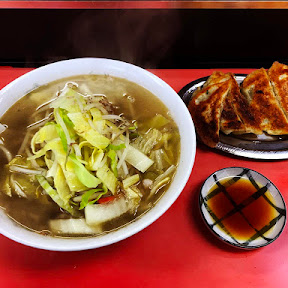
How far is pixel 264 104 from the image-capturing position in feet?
6.46

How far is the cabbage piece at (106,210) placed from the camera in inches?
53.7

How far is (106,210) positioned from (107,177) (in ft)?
0.47

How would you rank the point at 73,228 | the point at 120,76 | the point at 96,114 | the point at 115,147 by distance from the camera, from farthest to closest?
1. the point at 120,76
2. the point at 96,114
3. the point at 115,147
4. the point at 73,228

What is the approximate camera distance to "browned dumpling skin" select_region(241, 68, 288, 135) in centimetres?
190

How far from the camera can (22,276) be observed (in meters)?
1.46

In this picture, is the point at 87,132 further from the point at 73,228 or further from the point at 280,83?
the point at 280,83

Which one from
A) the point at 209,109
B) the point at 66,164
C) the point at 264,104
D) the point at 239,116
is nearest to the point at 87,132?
the point at 66,164

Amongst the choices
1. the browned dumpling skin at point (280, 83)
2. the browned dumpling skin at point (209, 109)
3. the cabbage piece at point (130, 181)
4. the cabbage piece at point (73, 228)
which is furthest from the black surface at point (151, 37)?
the cabbage piece at point (73, 228)

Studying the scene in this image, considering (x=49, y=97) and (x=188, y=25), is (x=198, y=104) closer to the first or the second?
(x=188, y=25)

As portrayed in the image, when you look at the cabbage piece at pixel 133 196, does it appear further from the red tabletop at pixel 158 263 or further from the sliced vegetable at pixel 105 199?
the red tabletop at pixel 158 263

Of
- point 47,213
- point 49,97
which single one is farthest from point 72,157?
point 49,97

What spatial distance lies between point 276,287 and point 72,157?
110cm

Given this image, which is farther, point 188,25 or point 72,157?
point 188,25

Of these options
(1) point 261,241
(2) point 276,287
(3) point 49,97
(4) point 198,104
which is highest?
(3) point 49,97
